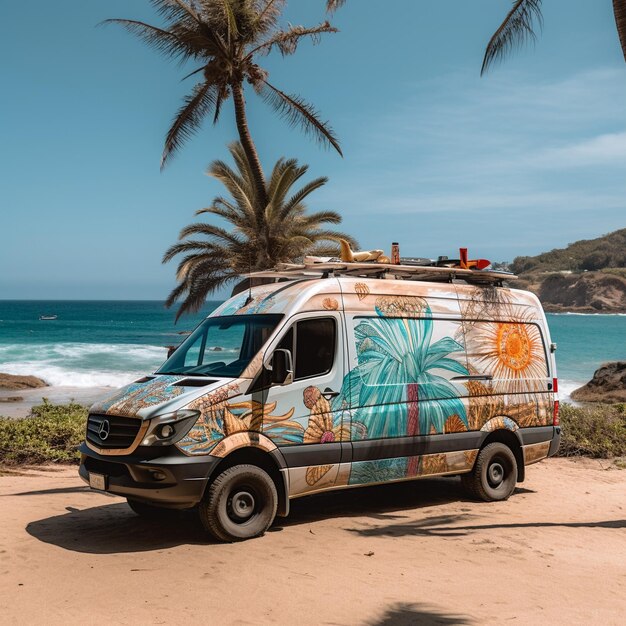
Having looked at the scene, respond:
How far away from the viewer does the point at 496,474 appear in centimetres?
1007

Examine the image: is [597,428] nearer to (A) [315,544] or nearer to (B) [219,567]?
(A) [315,544]

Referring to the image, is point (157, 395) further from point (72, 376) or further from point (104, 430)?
point (72, 376)

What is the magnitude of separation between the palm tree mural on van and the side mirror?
37.9 inches

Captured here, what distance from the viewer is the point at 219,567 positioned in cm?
674

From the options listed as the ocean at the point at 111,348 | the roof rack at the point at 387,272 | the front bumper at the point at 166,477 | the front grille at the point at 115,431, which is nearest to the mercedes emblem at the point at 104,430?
the front grille at the point at 115,431

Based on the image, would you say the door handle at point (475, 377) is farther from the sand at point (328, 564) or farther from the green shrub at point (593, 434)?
the green shrub at point (593, 434)

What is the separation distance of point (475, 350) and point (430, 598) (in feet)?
13.9

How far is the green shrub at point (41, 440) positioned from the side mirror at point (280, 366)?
5744 mm

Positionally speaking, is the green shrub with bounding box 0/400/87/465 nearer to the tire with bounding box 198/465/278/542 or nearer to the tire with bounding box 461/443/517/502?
the tire with bounding box 198/465/278/542

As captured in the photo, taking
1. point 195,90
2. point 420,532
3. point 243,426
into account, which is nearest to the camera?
point 243,426

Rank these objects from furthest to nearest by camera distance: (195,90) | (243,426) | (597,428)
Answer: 1. (195,90)
2. (597,428)
3. (243,426)

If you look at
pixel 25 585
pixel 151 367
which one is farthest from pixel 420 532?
pixel 151 367

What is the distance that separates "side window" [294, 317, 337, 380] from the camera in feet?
26.6

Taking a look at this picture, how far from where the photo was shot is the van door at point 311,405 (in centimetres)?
783
